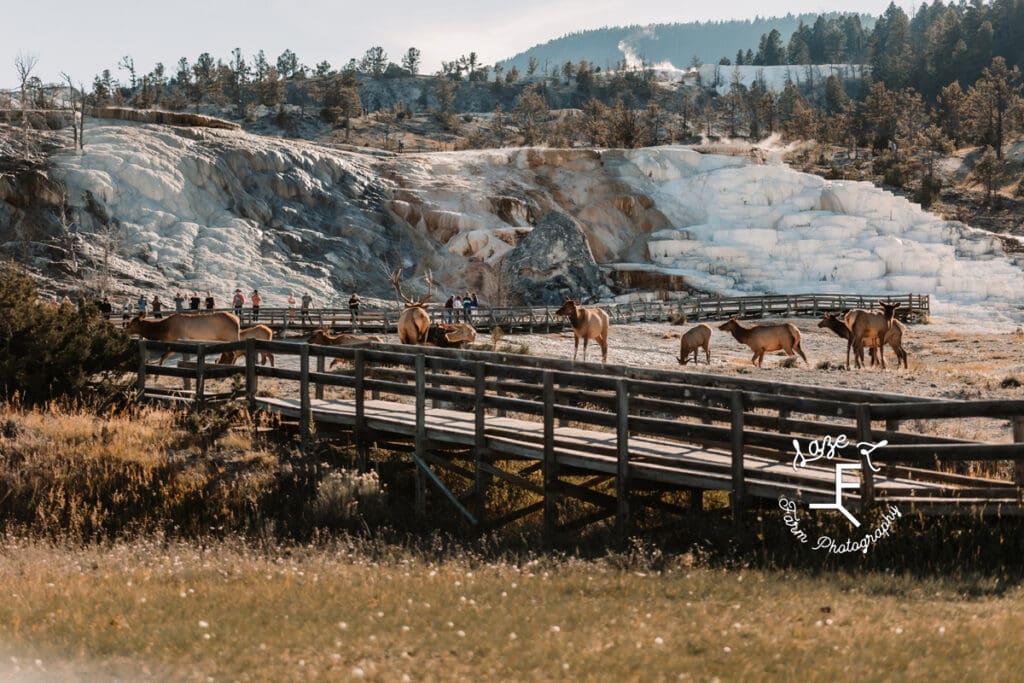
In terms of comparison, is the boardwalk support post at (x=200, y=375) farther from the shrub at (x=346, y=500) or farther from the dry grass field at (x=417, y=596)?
the shrub at (x=346, y=500)

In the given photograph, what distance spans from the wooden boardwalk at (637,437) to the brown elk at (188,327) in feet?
23.3

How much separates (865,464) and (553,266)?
45.6 meters

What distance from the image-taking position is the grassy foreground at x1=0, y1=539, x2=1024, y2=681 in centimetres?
588

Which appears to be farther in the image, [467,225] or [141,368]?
[467,225]

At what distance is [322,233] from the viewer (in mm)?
56906

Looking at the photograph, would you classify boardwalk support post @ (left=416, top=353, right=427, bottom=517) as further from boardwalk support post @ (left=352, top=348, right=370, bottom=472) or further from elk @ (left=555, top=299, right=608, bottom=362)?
elk @ (left=555, top=299, right=608, bottom=362)

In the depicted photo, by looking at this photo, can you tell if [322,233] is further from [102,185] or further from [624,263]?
[624,263]

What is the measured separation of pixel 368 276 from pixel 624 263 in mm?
16311

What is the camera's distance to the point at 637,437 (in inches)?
489

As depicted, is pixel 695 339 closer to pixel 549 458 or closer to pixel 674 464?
pixel 549 458

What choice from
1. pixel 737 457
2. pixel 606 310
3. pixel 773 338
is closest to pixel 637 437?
pixel 737 457

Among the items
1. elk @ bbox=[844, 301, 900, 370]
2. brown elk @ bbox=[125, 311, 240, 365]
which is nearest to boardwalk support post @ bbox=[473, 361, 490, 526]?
brown elk @ bbox=[125, 311, 240, 365]

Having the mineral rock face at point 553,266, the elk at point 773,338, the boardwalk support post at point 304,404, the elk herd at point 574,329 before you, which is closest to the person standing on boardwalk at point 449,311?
the elk herd at point 574,329

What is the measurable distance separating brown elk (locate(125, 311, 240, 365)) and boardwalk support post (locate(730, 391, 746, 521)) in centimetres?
1542
